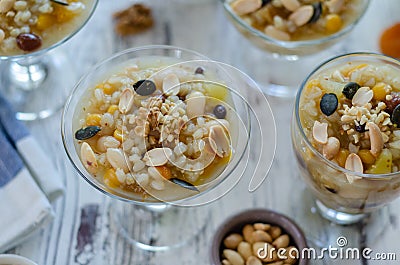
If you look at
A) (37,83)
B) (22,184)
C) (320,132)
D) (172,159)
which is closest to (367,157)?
(320,132)

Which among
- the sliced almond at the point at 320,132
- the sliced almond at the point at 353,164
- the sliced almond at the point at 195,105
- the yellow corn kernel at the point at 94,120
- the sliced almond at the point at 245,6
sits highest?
the sliced almond at the point at 245,6

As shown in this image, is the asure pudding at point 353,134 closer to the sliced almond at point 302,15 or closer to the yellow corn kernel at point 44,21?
the sliced almond at point 302,15

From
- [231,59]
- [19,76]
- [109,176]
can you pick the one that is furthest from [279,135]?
[19,76]

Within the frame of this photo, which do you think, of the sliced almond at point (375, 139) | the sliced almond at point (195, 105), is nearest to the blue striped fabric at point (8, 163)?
the sliced almond at point (195, 105)

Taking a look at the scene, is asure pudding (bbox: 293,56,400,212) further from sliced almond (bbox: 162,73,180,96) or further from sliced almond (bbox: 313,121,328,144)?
sliced almond (bbox: 162,73,180,96)

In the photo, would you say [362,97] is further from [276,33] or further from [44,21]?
[44,21]

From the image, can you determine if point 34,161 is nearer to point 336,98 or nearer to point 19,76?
point 19,76
